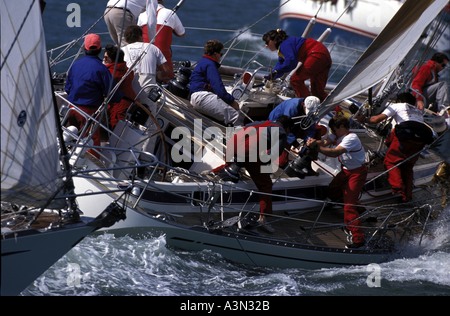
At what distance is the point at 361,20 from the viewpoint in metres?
22.9

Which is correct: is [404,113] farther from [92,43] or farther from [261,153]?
[92,43]

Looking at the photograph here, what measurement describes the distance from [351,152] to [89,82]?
112 inches

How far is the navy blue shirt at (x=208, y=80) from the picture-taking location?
36.5 ft

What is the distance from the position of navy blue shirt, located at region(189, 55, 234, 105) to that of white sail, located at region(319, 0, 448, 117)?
128 centimetres

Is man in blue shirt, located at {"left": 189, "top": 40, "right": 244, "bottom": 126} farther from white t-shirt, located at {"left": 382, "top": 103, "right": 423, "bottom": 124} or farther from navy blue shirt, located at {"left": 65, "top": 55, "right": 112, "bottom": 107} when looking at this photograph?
white t-shirt, located at {"left": 382, "top": 103, "right": 423, "bottom": 124}

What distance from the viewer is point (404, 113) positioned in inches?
442

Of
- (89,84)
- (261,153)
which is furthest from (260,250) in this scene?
(89,84)

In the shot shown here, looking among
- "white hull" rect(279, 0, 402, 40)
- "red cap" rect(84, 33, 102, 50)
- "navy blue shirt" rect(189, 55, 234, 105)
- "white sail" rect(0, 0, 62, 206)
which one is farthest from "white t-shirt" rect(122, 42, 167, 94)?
"white hull" rect(279, 0, 402, 40)

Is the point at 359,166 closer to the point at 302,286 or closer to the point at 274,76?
the point at 302,286

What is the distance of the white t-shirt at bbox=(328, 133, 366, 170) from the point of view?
1018cm

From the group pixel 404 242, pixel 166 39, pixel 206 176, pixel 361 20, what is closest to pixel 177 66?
pixel 166 39

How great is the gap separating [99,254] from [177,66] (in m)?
4.28

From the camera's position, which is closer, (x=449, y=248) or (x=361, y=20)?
(x=449, y=248)
